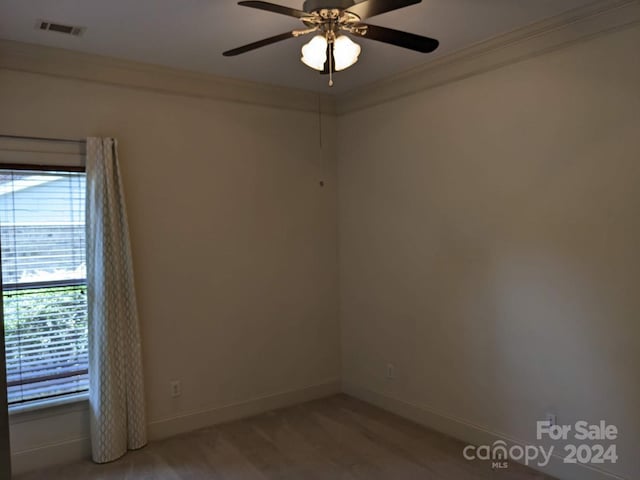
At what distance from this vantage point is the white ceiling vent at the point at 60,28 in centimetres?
281

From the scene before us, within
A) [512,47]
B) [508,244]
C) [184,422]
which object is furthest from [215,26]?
[184,422]

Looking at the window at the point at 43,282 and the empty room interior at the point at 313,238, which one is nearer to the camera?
the empty room interior at the point at 313,238

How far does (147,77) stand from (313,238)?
1.91m

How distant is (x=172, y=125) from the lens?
372 centimetres

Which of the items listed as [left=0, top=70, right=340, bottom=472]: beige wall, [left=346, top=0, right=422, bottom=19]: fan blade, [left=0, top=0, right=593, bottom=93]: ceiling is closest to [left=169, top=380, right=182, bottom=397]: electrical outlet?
[left=0, top=70, right=340, bottom=472]: beige wall

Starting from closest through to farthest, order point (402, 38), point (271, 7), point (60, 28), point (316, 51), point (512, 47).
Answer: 1. point (271, 7)
2. point (402, 38)
3. point (316, 51)
4. point (60, 28)
5. point (512, 47)

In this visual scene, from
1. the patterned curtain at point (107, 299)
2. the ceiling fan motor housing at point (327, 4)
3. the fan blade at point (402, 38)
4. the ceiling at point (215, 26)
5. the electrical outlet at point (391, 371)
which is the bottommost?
the electrical outlet at point (391, 371)

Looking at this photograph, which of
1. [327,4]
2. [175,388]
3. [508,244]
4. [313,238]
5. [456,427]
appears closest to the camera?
[327,4]

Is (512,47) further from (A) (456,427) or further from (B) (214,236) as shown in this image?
(A) (456,427)

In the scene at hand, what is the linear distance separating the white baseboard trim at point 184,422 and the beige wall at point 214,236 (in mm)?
27

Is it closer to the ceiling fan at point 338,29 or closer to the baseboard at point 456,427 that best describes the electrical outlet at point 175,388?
the baseboard at point 456,427

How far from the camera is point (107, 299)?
333cm

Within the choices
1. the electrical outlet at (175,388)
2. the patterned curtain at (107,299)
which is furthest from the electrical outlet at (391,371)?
the patterned curtain at (107,299)

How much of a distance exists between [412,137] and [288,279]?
1604mm
